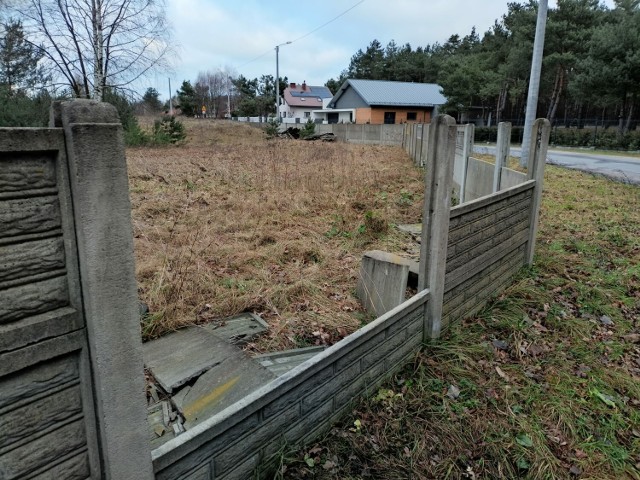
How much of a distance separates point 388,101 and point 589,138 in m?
16.7

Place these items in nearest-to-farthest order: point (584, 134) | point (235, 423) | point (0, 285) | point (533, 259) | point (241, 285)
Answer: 1. point (0, 285)
2. point (235, 423)
3. point (241, 285)
4. point (533, 259)
5. point (584, 134)

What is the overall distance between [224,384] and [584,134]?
1313 inches

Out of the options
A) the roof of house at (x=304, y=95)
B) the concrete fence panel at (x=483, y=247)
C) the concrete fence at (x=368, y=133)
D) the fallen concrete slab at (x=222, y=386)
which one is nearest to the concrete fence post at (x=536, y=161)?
the concrete fence panel at (x=483, y=247)

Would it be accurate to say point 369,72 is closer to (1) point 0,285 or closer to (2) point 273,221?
(2) point 273,221

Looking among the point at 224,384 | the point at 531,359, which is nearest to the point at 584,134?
the point at 531,359

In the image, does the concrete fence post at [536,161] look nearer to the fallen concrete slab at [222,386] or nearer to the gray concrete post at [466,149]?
the gray concrete post at [466,149]

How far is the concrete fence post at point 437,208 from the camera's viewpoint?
3.08m

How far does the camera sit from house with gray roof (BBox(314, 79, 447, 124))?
39.5 m

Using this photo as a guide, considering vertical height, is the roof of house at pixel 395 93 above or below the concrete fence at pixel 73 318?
above

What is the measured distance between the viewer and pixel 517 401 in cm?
297

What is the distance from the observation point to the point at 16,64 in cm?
1467

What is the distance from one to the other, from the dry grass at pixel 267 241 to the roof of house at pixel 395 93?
31312mm

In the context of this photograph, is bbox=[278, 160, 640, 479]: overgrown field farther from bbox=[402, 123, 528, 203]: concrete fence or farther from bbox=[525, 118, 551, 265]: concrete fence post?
bbox=[402, 123, 528, 203]: concrete fence

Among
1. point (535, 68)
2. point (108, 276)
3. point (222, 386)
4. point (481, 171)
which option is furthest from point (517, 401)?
point (535, 68)
